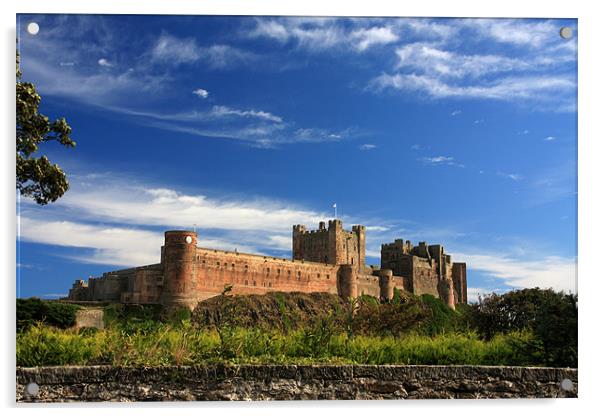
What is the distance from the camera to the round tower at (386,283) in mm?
58406

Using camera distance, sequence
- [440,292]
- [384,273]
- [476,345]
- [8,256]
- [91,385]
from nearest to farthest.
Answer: [91,385] → [8,256] → [476,345] → [384,273] → [440,292]

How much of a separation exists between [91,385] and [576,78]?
26.6ft

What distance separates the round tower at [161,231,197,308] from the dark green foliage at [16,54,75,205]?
2831 centimetres

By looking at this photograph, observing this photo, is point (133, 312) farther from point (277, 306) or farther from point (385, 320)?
point (385, 320)

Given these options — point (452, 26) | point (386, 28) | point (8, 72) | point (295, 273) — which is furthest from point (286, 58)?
point (295, 273)

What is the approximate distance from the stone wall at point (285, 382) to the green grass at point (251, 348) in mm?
212

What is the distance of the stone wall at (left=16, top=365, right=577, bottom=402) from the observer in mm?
8578

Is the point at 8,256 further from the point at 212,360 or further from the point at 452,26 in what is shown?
the point at 452,26

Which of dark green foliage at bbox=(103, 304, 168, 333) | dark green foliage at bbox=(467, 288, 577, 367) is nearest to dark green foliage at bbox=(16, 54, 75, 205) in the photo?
dark green foliage at bbox=(467, 288, 577, 367)

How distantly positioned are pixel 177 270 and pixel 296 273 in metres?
12.4

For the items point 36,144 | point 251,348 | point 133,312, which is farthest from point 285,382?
point 133,312

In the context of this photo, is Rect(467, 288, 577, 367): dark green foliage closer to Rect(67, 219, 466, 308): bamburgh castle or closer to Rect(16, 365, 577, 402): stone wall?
Rect(16, 365, 577, 402): stone wall

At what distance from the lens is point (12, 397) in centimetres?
885

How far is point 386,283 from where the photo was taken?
5903 cm
